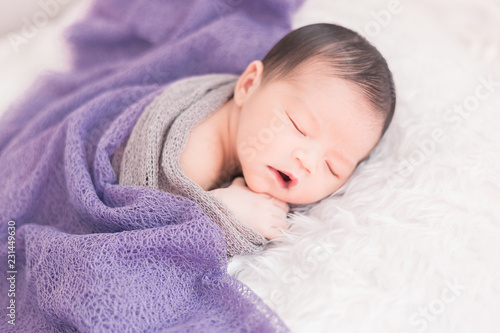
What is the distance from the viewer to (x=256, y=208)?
3.50 ft

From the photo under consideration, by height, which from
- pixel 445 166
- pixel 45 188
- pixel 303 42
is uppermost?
pixel 303 42

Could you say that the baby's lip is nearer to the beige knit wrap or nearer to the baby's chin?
the baby's chin

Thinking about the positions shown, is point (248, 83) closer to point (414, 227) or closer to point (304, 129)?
point (304, 129)

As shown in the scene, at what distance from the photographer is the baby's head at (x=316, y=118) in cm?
104

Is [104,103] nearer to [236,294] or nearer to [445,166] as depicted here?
[236,294]

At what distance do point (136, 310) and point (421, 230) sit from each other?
58 cm

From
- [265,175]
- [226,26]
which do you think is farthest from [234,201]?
[226,26]

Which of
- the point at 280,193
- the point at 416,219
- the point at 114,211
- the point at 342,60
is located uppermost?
the point at 342,60

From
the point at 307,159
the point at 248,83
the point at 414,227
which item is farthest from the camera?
the point at 248,83

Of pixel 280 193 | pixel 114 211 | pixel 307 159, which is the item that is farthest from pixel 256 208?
pixel 114 211

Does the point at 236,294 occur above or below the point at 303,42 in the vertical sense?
below

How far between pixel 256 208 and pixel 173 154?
0.24 m

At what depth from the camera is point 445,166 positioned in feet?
3.38

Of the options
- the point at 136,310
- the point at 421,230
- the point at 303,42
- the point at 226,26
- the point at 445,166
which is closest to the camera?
the point at 136,310
